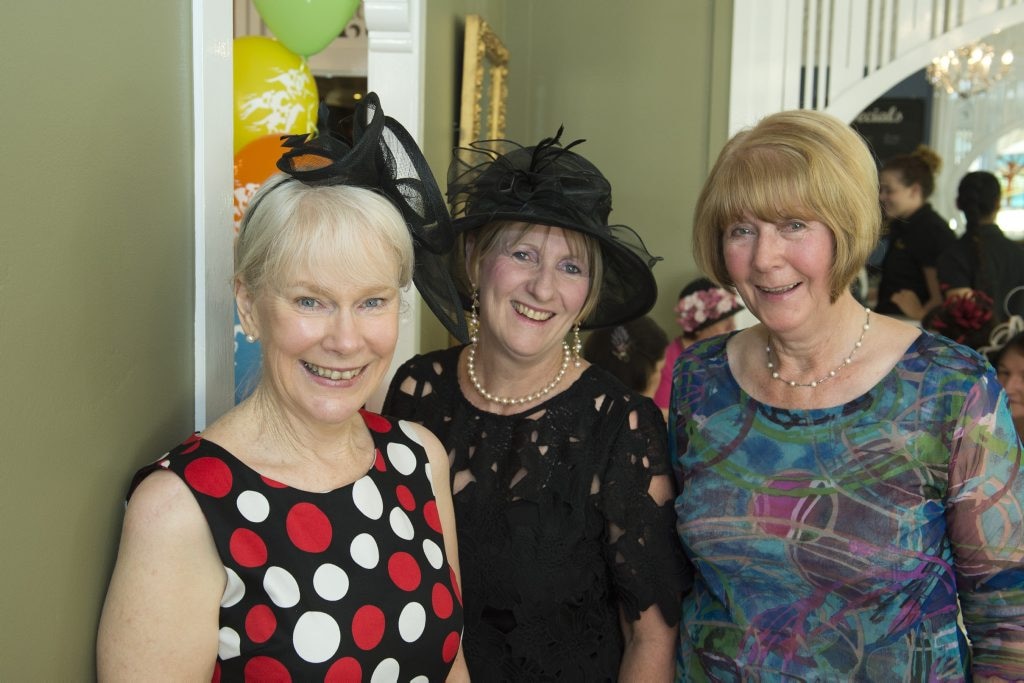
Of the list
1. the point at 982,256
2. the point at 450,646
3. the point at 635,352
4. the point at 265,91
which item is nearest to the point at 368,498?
the point at 450,646

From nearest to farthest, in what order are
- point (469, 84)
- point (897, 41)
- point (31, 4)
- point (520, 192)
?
point (31, 4)
point (520, 192)
point (469, 84)
point (897, 41)

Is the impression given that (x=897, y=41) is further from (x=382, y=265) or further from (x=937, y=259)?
(x=382, y=265)

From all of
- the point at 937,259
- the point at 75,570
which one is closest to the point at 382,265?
the point at 75,570

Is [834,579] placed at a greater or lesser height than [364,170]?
lesser

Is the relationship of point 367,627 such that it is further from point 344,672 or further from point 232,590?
point 232,590

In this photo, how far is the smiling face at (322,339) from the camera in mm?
1438

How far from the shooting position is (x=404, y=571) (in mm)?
1519

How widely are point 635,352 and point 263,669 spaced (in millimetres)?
2577

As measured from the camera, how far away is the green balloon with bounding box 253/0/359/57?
2889mm

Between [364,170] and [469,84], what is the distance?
7.57 ft

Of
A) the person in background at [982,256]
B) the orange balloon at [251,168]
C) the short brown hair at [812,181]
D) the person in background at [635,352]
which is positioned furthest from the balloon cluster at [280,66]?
the person in background at [982,256]

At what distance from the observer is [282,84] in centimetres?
296

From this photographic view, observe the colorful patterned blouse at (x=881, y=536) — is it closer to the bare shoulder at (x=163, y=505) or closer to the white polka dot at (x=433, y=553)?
the white polka dot at (x=433, y=553)

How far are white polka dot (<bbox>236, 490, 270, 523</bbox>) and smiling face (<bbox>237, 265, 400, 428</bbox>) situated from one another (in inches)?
6.0
